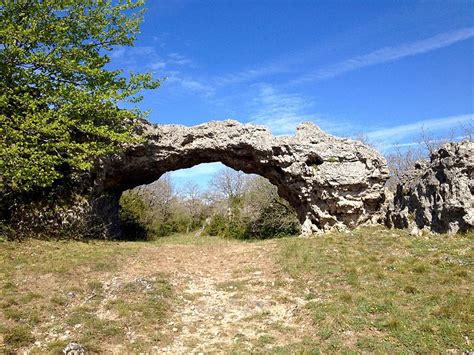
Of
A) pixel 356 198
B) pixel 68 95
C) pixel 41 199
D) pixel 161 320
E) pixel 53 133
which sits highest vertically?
pixel 68 95

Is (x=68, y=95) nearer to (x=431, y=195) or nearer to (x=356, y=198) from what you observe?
(x=356, y=198)

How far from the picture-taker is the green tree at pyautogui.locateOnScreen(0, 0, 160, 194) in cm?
1587

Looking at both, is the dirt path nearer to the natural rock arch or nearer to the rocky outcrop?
the natural rock arch

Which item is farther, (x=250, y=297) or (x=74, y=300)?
(x=250, y=297)

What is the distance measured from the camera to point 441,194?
16.0 meters

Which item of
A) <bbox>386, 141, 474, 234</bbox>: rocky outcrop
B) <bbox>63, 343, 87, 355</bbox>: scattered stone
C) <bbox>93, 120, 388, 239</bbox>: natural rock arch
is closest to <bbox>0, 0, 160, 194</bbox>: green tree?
<bbox>93, 120, 388, 239</bbox>: natural rock arch

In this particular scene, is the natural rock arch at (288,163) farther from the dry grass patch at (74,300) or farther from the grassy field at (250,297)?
the dry grass patch at (74,300)

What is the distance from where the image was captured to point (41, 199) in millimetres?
19344

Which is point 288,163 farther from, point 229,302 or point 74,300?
point 74,300

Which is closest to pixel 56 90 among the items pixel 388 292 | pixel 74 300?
pixel 74 300

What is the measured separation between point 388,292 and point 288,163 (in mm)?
11377

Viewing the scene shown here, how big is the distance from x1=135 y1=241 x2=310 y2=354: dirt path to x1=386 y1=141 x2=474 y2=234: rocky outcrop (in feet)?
23.7

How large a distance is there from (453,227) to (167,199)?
32676 mm

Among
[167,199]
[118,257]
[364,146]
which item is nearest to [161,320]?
[118,257]
